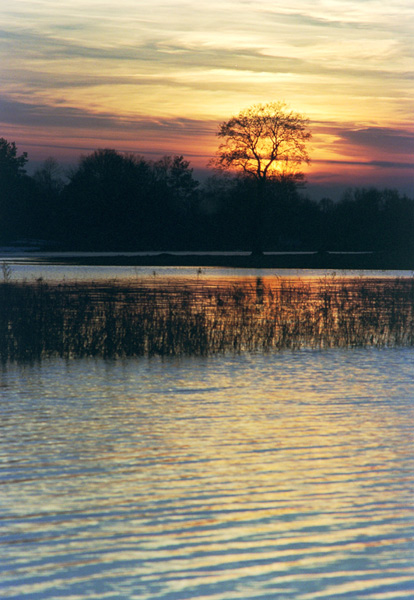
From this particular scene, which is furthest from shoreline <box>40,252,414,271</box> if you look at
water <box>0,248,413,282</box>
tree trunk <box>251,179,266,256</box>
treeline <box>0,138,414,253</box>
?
treeline <box>0,138,414,253</box>

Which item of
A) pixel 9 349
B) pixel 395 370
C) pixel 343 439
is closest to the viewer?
pixel 343 439

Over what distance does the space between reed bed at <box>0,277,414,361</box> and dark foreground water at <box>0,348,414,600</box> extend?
11.1 feet

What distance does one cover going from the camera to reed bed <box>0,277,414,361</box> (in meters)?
17.1

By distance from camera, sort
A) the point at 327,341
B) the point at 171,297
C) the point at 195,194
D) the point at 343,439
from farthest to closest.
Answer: the point at 195,194 → the point at 171,297 → the point at 327,341 → the point at 343,439

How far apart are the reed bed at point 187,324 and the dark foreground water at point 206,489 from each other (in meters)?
3.37

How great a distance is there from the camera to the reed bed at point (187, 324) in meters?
17.1

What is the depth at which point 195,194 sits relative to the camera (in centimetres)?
12850

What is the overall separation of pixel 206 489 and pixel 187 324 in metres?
11.7

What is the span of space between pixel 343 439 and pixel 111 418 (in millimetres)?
3037

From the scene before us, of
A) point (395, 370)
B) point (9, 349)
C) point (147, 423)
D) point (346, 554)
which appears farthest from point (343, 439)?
point (9, 349)

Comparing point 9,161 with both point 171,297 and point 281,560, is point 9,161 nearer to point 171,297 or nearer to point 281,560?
point 171,297

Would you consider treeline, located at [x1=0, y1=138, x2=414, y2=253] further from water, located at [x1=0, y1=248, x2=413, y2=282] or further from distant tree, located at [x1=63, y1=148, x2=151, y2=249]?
water, located at [x1=0, y1=248, x2=413, y2=282]

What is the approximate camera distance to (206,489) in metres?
7.65

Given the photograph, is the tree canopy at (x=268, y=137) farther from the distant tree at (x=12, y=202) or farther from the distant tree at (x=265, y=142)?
the distant tree at (x=12, y=202)
